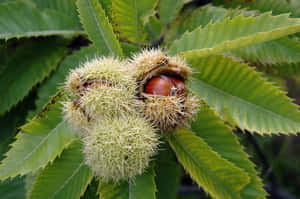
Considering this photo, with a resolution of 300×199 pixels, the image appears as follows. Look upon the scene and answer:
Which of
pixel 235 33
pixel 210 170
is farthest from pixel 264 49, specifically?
pixel 210 170

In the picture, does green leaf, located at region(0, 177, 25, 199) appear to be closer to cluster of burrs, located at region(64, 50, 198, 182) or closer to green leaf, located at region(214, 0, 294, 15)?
cluster of burrs, located at region(64, 50, 198, 182)

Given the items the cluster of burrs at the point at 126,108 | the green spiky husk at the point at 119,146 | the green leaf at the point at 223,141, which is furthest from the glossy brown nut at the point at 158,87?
the green leaf at the point at 223,141

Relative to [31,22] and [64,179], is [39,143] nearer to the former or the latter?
[64,179]

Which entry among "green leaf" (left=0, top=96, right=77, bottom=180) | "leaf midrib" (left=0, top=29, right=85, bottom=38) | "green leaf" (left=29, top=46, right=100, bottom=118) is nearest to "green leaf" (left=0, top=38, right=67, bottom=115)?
"green leaf" (left=29, top=46, right=100, bottom=118)

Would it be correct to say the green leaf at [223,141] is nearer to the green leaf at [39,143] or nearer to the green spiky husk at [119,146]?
the green spiky husk at [119,146]

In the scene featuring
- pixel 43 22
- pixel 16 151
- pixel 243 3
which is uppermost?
pixel 243 3

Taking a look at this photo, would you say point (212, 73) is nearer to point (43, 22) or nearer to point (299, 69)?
point (299, 69)

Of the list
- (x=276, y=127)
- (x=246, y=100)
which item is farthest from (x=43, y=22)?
(x=276, y=127)
